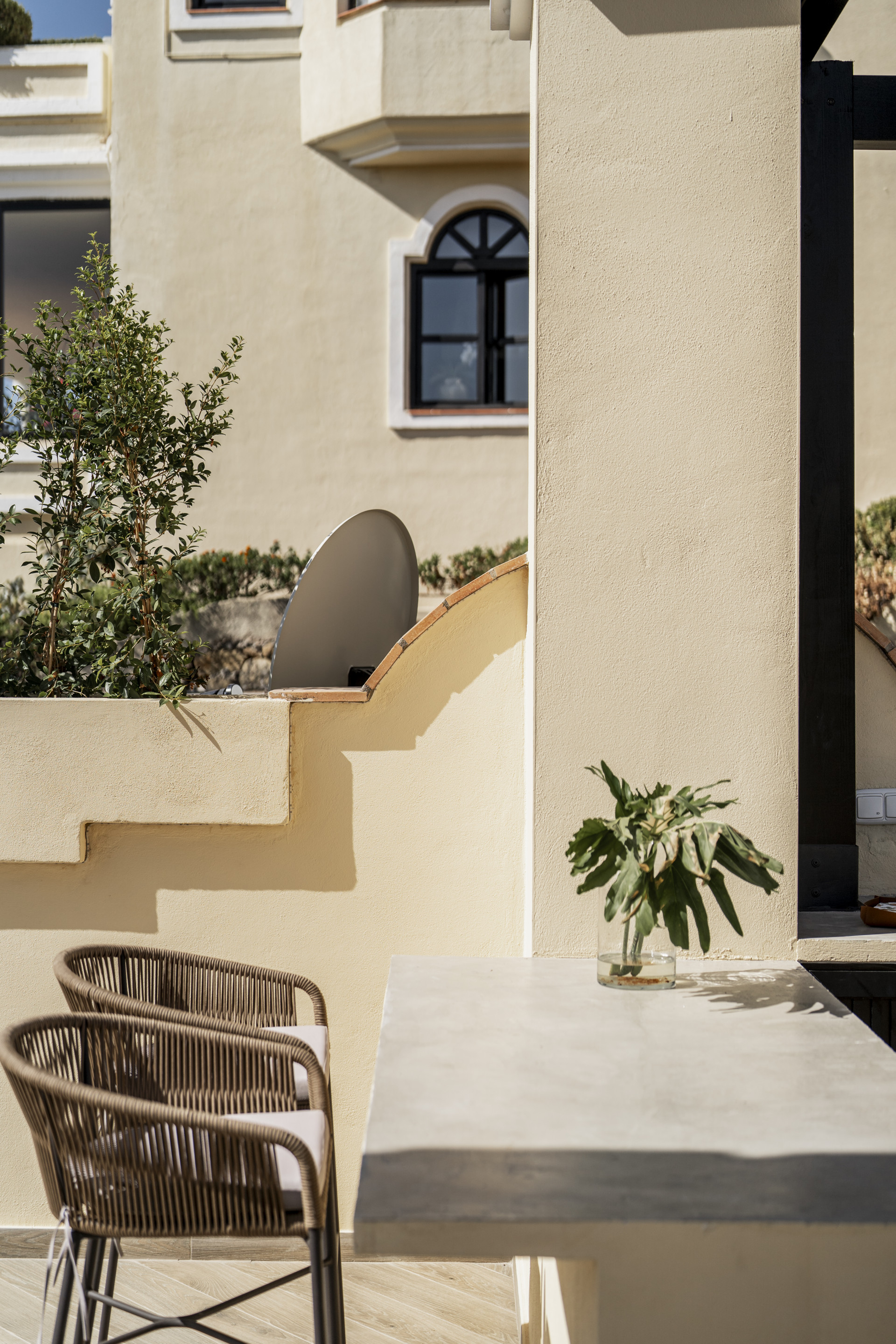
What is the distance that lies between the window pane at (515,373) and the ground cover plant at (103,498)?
5.84 metres

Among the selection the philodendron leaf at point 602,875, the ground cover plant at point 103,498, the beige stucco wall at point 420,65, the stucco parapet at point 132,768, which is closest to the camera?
the philodendron leaf at point 602,875

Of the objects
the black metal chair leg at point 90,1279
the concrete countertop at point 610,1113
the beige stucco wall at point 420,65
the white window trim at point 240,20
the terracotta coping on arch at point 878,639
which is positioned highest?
the white window trim at point 240,20

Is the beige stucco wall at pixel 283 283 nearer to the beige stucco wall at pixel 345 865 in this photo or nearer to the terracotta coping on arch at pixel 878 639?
the beige stucco wall at pixel 345 865

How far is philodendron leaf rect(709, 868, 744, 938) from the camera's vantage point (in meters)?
2.03

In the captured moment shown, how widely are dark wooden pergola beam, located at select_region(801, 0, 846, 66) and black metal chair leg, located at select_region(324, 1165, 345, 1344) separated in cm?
271

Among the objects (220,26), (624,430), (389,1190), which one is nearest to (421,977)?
(389,1190)

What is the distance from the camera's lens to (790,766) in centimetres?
244

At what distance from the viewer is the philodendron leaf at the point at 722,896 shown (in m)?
2.03

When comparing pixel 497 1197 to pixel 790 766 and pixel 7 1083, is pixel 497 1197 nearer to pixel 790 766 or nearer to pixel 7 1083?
pixel 790 766

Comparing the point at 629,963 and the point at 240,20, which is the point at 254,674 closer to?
the point at 240,20

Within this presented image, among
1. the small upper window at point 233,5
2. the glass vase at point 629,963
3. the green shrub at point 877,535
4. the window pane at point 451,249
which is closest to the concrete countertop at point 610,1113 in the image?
the glass vase at point 629,963

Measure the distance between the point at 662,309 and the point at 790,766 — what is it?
1061 mm

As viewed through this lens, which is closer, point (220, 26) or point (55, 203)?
point (220, 26)

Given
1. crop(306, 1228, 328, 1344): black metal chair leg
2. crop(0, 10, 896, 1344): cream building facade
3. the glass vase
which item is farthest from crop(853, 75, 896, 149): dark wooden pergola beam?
crop(306, 1228, 328, 1344): black metal chair leg
